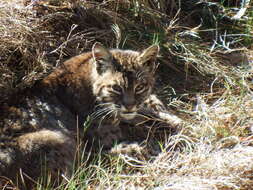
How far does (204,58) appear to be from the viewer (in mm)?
5812

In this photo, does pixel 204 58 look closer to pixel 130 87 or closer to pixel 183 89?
pixel 183 89

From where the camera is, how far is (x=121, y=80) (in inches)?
180

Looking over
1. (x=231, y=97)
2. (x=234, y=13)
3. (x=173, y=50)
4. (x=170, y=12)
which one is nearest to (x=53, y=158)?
(x=231, y=97)

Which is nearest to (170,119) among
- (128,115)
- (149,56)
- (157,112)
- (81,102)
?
(157,112)

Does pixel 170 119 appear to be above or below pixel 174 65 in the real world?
below

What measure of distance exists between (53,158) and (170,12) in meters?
3.43

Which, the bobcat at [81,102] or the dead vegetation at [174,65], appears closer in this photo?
the dead vegetation at [174,65]

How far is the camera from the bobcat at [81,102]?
4062 mm

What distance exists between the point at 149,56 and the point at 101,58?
545mm

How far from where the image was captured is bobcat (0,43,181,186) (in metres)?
4.06

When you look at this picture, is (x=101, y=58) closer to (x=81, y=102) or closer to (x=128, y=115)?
(x=81, y=102)

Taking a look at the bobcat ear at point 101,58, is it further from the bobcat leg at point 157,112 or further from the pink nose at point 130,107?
the bobcat leg at point 157,112

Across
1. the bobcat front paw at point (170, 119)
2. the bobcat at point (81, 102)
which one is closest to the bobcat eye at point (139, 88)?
the bobcat at point (81, 102)

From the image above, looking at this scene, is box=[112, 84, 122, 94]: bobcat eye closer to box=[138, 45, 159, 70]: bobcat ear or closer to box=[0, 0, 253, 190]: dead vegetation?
box=[138, 45, 159, 70]: bobcat ear
